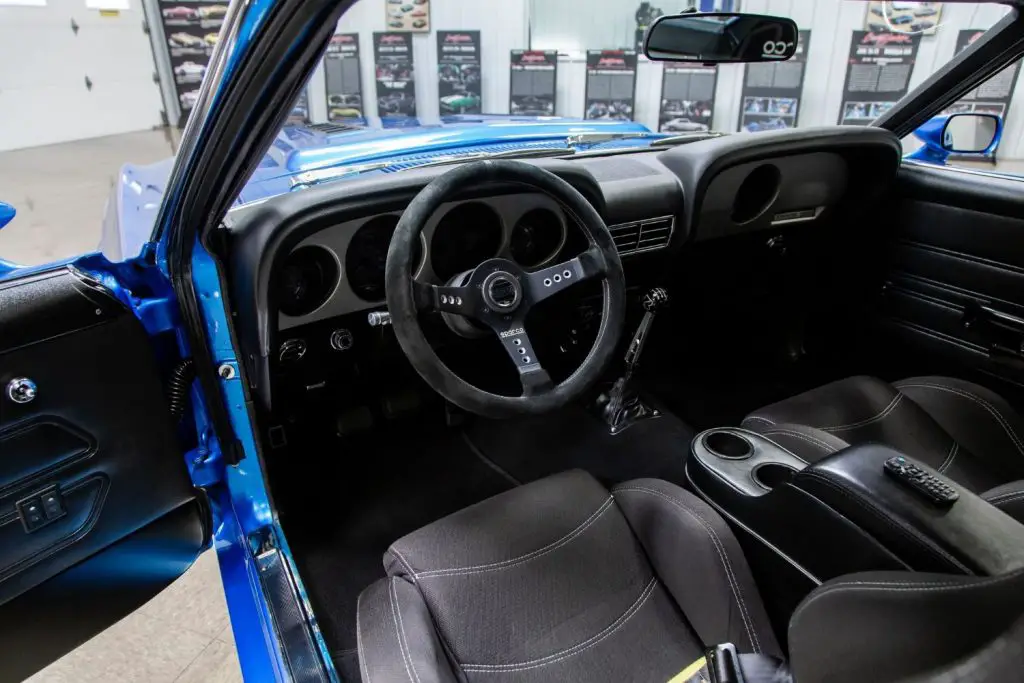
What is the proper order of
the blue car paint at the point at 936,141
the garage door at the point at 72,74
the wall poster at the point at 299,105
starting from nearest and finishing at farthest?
1. the wall poster at the point at 299,105
2. the blue car paint at the point at 936,141
3. the garage door at the point at 72,74

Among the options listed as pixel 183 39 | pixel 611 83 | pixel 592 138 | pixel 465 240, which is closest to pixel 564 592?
pixel 465 240

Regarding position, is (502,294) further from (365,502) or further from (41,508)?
(365,502)

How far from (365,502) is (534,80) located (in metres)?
5.36

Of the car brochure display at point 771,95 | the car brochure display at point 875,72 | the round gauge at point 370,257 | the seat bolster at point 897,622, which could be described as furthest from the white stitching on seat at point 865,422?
the car brochure display at point 771,95

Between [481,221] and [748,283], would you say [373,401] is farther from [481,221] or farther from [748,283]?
[748,283]

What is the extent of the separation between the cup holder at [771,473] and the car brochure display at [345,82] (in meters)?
6.24

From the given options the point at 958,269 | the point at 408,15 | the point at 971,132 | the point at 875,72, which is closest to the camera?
the point at 958,269

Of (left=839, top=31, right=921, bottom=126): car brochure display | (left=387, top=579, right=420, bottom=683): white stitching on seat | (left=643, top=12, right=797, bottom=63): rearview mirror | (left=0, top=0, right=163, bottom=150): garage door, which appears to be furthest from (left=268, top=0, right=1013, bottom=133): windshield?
(left=387, top=579, right=420, bottom=683): white stitching on seat

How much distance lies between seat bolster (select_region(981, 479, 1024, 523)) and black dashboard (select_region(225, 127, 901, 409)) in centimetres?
104

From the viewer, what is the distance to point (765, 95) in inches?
235

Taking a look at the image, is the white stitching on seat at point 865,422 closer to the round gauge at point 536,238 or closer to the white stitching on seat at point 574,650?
the white stitching on seat at point 574,650

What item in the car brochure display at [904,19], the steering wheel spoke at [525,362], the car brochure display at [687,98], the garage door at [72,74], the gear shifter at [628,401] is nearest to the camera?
the steering wheel spoke at [525,362]

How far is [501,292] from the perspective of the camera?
1.34 metres

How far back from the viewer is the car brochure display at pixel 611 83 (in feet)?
20.0
